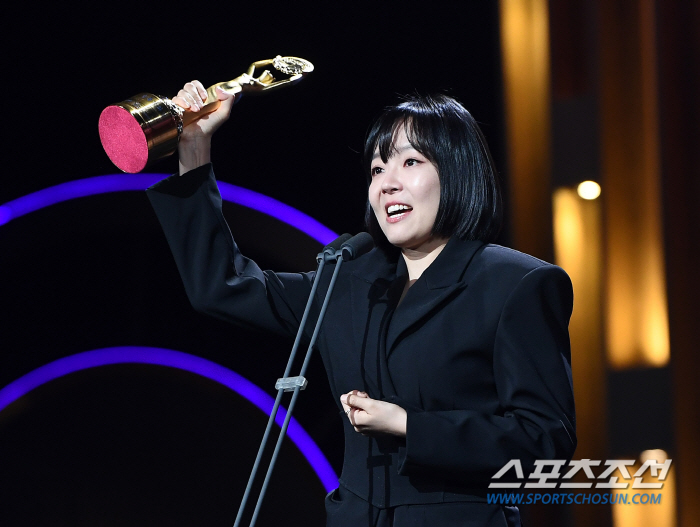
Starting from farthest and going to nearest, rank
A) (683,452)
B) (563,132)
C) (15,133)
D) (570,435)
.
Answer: (563,132)
(683,452)
(15,133)
(570,435)

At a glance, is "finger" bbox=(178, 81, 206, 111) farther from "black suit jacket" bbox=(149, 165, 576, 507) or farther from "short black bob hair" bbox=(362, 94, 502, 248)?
"short black bob hair" bbox=(362, 94, 502, 248)

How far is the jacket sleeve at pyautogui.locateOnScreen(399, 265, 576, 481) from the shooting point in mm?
1212

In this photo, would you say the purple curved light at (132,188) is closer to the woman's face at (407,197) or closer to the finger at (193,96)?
the finger at (193,96)

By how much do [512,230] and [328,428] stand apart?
3.16 ft

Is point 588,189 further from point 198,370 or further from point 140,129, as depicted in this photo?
point 140,129

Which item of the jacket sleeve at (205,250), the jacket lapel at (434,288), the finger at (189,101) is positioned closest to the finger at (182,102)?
the finger at (189,101)

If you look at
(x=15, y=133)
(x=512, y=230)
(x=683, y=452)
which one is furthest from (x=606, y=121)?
(x=15, y=133)

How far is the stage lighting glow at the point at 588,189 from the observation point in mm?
2488

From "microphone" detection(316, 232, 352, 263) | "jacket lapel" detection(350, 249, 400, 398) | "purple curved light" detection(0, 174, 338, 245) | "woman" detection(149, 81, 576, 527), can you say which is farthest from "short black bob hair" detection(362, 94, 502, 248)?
"purple curved light" detection(0, 174, 338, 245)

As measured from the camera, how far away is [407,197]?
146 centimetres

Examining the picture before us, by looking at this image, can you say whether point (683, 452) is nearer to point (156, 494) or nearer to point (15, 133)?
point (156, 494)

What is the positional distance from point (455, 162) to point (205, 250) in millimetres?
561

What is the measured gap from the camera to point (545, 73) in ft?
8.71

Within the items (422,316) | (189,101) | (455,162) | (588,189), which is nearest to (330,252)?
(422,316)
